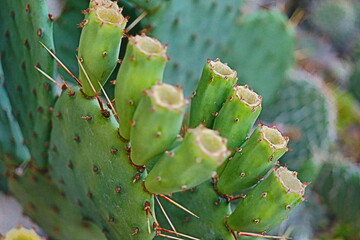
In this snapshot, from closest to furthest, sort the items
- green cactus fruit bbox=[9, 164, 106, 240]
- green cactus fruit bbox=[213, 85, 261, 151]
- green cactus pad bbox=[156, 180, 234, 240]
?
green cactus fruit bbox=[213, 85, 261, 151] < green cactus pad bbox=[156, 180, 234, 240] < green cactus fruit bbox=[9, 164, 106, 240]

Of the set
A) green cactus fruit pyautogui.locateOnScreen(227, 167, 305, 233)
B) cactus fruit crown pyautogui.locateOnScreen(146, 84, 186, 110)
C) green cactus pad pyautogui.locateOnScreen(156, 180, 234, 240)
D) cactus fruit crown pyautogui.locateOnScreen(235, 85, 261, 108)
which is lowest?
green cactus pad pyautogui.locateOnScreen(156, 180, 234, 240)

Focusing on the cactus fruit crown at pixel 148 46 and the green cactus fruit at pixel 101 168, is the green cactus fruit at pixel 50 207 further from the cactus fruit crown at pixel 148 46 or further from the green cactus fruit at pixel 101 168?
the cactus fruit crown at pixel 148 46

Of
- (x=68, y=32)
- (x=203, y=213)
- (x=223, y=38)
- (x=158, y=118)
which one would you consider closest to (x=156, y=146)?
(x=158, y=118)

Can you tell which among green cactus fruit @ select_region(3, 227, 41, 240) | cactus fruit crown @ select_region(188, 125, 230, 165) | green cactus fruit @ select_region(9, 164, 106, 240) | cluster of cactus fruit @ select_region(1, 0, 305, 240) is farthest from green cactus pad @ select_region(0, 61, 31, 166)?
cactus fruit crown @ select_region(188, 125, 230, 165)

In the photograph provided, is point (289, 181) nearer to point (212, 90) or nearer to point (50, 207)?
point (212, 90)

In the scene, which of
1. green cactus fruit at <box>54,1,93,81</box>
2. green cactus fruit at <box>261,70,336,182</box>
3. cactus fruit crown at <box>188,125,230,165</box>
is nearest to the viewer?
cactus fruit crown at <box>188,125,230,165</box>

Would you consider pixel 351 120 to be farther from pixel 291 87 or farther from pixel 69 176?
pixel 69 176

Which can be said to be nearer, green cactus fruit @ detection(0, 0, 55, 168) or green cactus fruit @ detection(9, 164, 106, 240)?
green cactus fruit @ detection(0, 0, 55, 168)

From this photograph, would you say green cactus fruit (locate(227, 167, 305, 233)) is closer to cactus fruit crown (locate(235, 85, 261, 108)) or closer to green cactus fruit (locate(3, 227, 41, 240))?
cactus fruit crown (locate(235, 85, 261, 108))
